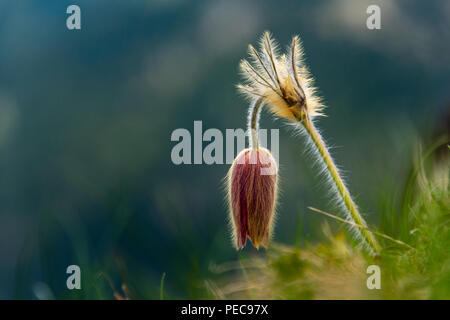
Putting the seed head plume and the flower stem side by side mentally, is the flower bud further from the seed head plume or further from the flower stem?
the flower stem

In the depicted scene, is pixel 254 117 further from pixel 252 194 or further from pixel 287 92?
pixel 252 194

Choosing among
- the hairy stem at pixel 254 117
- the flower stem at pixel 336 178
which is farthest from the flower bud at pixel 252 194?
the flower stem at pixel 336 178

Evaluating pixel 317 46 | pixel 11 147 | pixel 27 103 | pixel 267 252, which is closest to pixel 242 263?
pixel 267 252

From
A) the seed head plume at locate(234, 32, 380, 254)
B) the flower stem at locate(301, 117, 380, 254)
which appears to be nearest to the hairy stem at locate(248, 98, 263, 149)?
the seed head plume at locate(234, 32, 380, 254)

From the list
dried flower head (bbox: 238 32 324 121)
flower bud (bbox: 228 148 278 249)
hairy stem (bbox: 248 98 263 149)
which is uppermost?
dried flower head (bbox: 238 32 324 121)

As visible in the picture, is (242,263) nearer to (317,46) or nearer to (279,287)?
(279,287)

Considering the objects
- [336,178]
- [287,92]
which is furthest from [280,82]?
[336,178]

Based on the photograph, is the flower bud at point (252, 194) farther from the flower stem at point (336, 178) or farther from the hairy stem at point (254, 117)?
the flower stem at point (336, 178)
